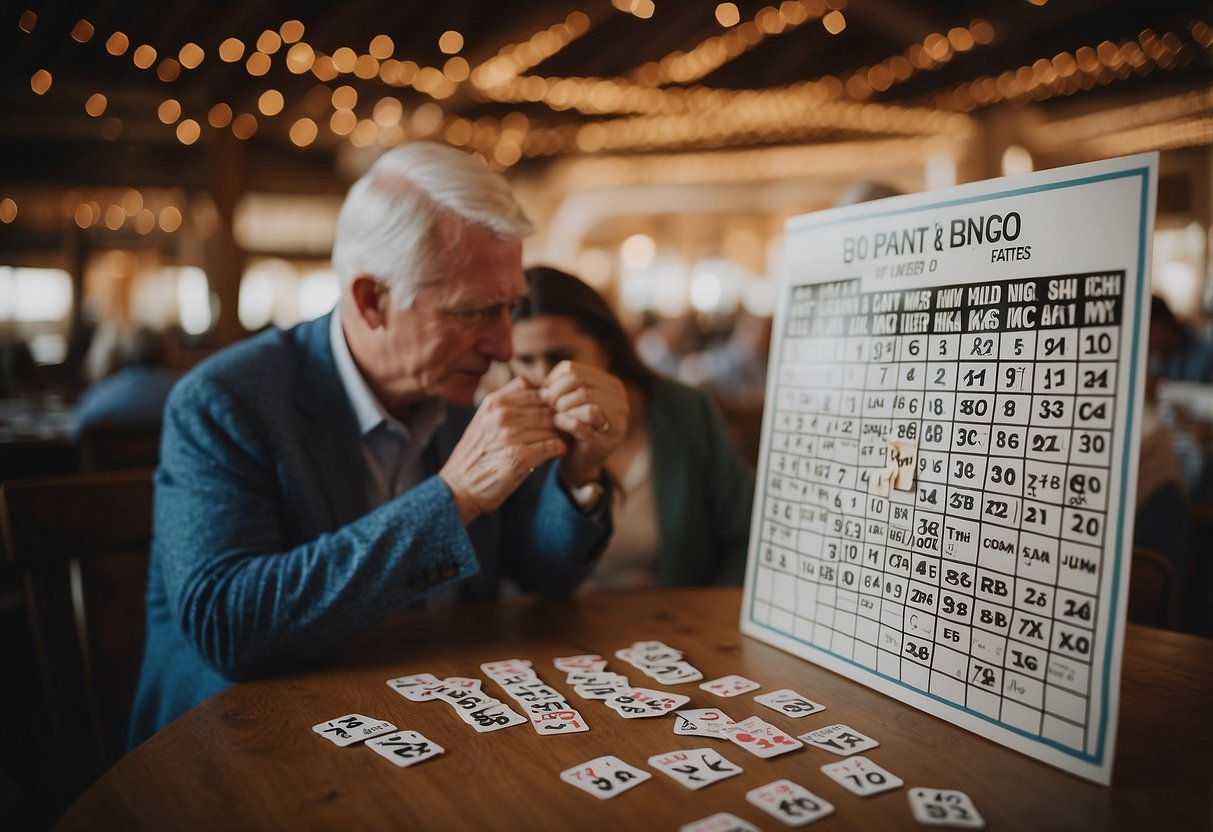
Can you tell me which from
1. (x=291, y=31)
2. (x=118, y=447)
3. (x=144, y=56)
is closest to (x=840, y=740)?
(x=118, y=447)

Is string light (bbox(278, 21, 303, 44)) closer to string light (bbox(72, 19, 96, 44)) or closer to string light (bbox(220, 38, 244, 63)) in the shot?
string light (bbox(220, 38, 244, 63))

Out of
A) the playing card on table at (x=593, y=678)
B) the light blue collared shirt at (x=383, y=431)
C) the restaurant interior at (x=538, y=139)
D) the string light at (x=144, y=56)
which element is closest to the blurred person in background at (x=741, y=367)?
the restaurant interior at (x=538, y=139)

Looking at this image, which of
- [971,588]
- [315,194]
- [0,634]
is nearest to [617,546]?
[971,588]

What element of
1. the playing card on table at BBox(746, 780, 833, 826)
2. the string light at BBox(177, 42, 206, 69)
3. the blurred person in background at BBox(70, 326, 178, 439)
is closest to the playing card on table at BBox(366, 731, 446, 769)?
the playing card on table at BBox(746, 780, 833, 826)

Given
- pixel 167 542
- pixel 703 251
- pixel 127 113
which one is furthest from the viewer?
pixel 703 251

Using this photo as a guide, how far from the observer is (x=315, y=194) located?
1294cm

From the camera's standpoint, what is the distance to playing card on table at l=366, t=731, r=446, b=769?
87cm

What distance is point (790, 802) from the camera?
79 centimetres

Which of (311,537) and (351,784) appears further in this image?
(311,537)

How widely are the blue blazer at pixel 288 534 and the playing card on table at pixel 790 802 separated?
0.51 metres

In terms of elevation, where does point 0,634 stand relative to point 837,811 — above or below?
below

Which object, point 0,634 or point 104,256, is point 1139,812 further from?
point 104,256

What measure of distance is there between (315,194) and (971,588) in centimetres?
1336

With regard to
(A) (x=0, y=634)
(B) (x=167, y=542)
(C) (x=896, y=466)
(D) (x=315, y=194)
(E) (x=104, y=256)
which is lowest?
(A) (x=0, y=634)
